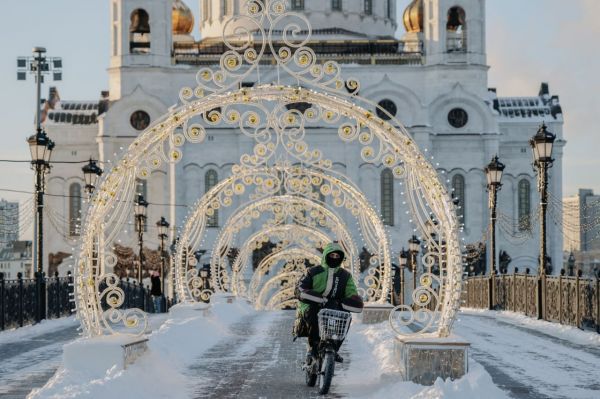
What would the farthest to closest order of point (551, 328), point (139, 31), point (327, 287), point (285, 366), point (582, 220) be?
point (582, 220) → point (139, 31) → point (551, 328) → point (285, 366) → point (327, 287)

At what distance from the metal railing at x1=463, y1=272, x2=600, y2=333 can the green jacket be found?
363 inches

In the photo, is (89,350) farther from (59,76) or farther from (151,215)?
(151,215)

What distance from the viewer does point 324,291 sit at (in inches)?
546

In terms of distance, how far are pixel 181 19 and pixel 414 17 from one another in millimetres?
15574

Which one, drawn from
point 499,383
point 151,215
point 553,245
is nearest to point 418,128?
point 553,245

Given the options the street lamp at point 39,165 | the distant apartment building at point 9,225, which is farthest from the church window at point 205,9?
the street lamp at point 39,165

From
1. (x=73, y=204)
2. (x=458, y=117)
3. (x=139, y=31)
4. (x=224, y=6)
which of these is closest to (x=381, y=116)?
(x=458, y=117)

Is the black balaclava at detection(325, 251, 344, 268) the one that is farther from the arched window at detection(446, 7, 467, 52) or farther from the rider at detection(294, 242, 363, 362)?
the arched window at detection(446, 7, 467, 52)

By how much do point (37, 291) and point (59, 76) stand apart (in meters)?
24.0

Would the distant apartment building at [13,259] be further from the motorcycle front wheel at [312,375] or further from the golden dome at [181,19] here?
the motorcycle front wheel at [312,375]

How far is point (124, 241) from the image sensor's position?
2963 inches

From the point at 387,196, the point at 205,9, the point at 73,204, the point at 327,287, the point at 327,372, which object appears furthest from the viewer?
the point at 205,9

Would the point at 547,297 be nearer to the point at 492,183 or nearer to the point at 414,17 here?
the point at 492,183

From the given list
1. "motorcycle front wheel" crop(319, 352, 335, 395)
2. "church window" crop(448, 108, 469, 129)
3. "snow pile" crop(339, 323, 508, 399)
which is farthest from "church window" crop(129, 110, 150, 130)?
"motorcycle front wheel" crop(319, 352, 335, 395)
